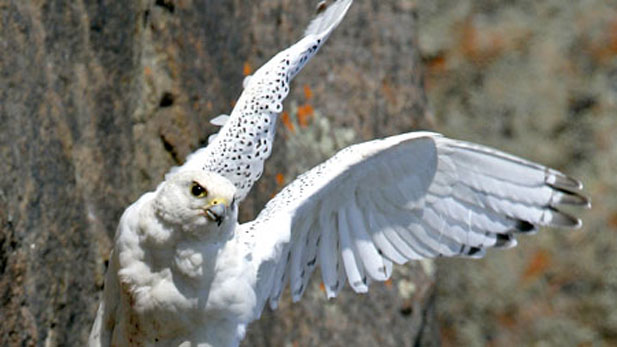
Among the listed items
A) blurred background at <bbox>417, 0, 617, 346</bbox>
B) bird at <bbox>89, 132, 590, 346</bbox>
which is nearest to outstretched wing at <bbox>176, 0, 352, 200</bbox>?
bird at <bbox>89, 132, 590, 346</bbox>

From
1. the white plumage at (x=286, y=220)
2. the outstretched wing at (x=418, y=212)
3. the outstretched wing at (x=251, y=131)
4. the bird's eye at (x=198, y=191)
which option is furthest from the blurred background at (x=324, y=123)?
the outstretched wing at (x=418, y=212)

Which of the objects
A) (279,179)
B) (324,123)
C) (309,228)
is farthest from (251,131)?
(324,123)

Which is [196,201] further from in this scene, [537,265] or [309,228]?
[537,265]

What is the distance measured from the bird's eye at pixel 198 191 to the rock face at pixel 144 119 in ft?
2.27

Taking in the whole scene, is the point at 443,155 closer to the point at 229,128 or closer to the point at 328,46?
the point at 229,128

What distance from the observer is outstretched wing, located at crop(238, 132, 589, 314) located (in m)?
5.45

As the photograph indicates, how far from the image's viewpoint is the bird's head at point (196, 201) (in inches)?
184

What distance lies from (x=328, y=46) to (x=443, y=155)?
1.66 m

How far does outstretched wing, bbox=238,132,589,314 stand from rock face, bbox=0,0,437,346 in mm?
785

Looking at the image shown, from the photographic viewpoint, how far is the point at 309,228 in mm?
5492

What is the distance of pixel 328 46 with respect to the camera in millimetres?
7039

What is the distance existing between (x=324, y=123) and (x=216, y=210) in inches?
91.2

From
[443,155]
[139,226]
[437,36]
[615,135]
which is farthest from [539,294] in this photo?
[139,226]

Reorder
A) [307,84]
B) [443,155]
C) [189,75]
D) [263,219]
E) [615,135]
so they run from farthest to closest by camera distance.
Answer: [615,135] → [307,84] → [189,75] → [443,155] → [263,219]
